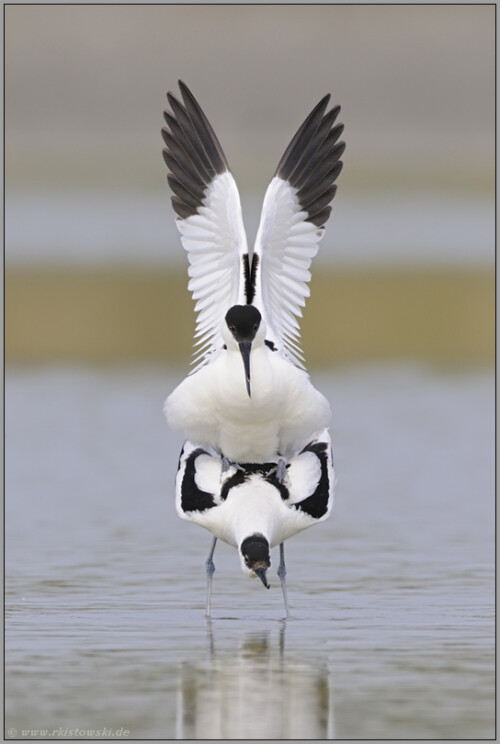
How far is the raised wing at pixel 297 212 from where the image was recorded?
13867 mm

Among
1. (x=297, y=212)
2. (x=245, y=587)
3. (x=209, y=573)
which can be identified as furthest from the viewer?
(x=297, y=212)

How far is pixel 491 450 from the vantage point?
1766 cm

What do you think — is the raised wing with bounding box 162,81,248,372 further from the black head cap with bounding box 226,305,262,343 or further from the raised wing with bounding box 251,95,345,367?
the black head cap with bounding box 226,305,262,343

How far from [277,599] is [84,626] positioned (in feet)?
5.58

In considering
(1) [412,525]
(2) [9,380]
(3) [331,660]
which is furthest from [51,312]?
(3) [331,660]

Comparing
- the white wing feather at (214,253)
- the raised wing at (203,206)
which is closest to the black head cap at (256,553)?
the white wing feather at (214,253)

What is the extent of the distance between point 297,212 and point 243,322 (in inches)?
75.5

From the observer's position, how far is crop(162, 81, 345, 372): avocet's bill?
13883 millimetres

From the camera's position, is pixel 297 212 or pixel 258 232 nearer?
pixel 258 232

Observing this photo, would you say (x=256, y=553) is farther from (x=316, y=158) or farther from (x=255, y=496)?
(x=316, y=158)

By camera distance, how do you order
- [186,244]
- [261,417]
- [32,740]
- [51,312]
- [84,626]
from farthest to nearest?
[51,312], [186,244], [261,417], [84,626], [32,740]

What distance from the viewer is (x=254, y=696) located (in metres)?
10.1

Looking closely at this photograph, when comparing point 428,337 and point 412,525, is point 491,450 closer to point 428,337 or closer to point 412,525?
point 412,525

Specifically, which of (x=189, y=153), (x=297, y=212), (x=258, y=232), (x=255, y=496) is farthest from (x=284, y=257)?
(x=255, y=496)
